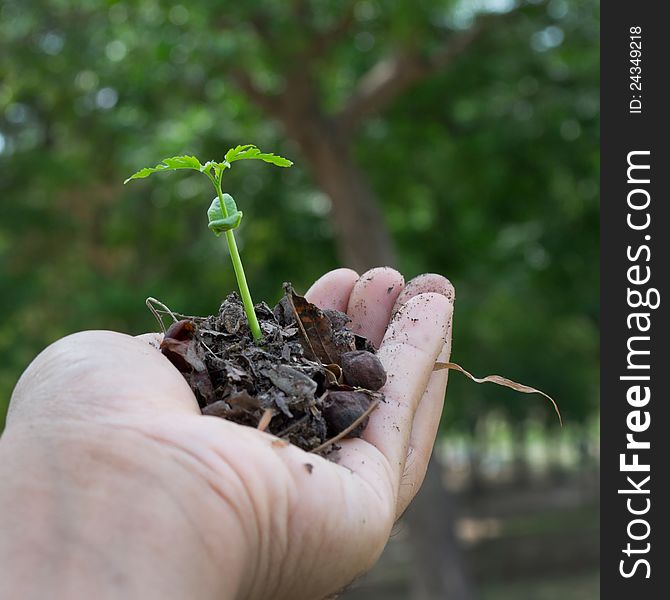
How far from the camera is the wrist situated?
5.44 feet

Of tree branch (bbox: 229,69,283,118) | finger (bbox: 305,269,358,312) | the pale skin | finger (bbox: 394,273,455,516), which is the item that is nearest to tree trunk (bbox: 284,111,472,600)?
tree branch (bbox: 229,69,283,118)

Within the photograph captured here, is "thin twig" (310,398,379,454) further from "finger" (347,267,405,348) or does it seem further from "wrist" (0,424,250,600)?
"finger" (347,267,405,348)

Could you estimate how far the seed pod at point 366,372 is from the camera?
7.50 ft

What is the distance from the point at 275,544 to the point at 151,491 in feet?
0.99

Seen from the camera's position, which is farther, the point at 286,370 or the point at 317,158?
the point at 317,158

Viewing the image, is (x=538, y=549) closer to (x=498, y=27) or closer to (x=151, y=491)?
(x=498, y=27)

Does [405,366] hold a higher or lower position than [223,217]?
lower

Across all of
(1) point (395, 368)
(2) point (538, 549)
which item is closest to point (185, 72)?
(1) point (395, 368)

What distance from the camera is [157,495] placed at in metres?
1.75

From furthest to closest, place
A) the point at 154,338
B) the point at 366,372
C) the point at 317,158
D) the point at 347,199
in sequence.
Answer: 1. the point at 317,158
2. the point at 347,199
3. the point at 154,338
4. the point at 366,372

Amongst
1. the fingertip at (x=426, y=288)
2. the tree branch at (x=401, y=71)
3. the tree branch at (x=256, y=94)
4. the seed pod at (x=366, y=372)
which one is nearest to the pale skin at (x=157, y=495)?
the seed pod at (x=366, y=372)

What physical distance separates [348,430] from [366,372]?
260 millimetres

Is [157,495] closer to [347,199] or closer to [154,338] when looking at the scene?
[154,338]

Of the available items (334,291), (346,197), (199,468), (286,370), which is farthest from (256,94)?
(199,468)
